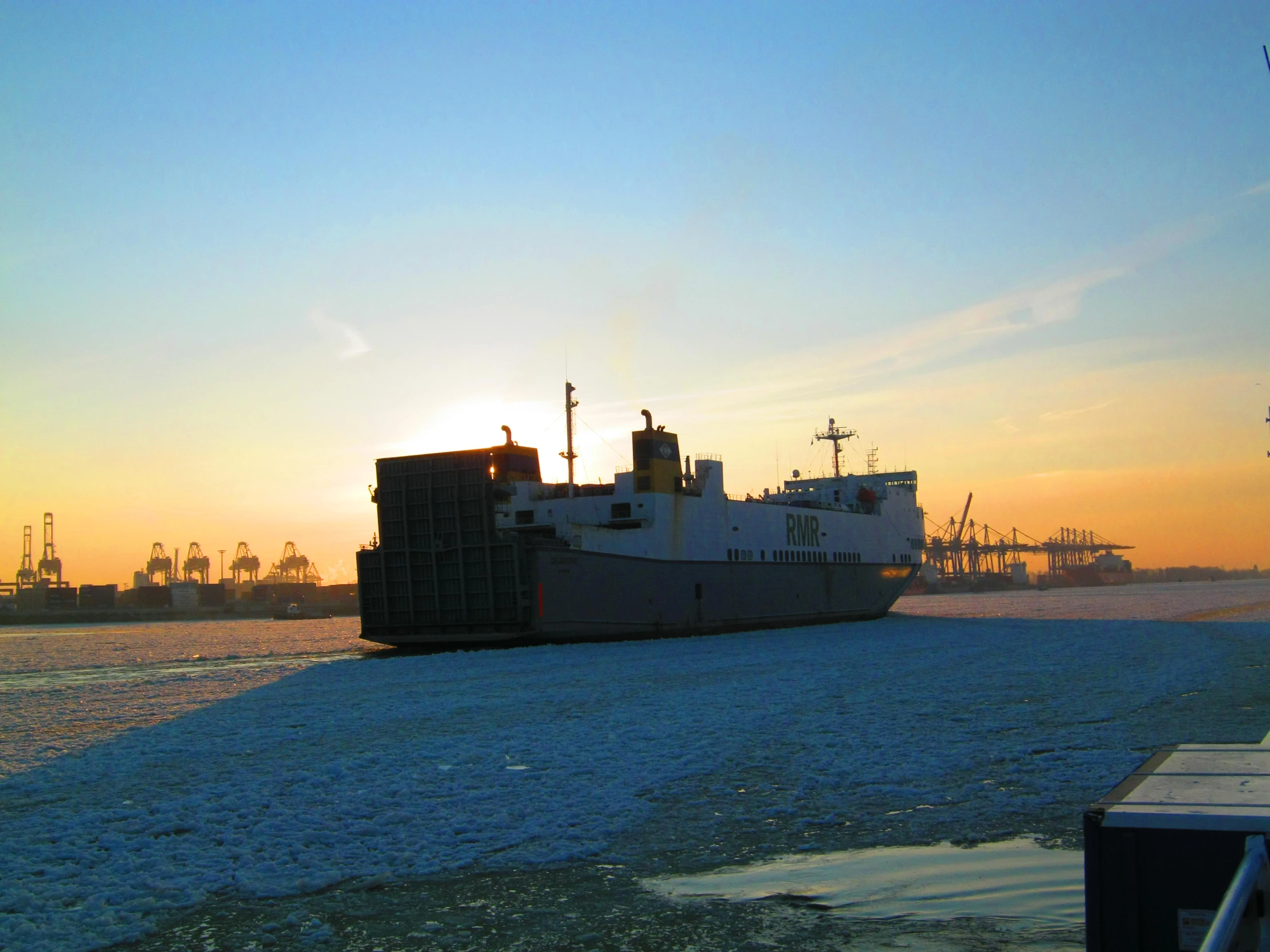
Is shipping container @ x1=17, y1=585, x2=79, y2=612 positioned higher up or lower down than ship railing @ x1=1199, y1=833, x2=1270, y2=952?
lower down

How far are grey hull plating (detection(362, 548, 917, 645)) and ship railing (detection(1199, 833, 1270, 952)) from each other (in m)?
25.8

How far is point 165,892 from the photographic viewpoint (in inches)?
249

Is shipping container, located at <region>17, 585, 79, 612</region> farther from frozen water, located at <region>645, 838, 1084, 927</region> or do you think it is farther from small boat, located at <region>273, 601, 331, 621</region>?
frozen water, located at <region>645, 838, 1084, 927</region>

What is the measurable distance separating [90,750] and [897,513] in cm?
4457

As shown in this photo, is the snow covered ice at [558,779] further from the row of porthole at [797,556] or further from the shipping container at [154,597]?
the shipping container at [154,597]

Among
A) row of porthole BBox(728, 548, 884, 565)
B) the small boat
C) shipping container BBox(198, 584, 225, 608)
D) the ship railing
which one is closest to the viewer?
the ship railing

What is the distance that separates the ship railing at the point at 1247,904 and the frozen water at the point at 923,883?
2.73m

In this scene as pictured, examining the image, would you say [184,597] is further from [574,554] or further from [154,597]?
[574,554]

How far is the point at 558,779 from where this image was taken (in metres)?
9.52

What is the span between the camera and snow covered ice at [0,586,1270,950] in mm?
6832

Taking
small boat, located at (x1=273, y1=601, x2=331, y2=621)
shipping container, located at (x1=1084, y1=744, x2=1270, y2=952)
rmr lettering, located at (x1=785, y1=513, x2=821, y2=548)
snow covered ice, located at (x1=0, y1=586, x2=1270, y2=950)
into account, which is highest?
rmr lettering, located at (x1=785, y1=513, x2=821, y2=548)

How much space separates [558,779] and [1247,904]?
741cm

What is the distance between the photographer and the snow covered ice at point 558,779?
6832 mm

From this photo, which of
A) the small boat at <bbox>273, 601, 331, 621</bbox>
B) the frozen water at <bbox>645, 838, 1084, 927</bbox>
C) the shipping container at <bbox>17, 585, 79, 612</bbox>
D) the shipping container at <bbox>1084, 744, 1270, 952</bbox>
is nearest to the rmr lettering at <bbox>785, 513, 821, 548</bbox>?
the frozen water at <bbox>645, 838, 1084, 927</bbox>
